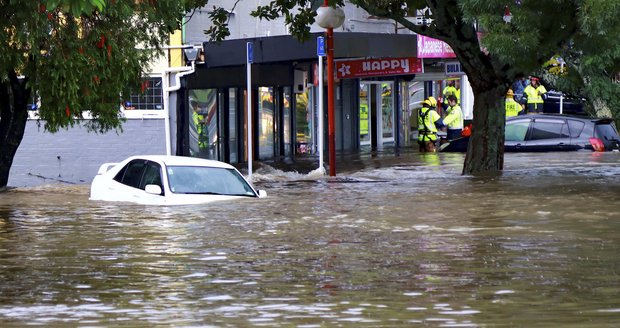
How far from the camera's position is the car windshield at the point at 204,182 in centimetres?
1769

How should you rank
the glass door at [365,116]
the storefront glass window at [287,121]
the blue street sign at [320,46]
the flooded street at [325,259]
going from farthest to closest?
the glass door at [365,116] → the storefront glass window at [287,121] → the blue street sign at [320,46] → the flooded street at [325,259]

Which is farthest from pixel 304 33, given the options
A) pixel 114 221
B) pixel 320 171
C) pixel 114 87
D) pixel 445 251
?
pixel 445 251

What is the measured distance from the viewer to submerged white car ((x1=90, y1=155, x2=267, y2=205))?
17500 mm

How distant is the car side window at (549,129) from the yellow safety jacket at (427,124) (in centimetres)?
428

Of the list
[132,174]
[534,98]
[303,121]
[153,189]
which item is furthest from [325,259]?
[534,98]

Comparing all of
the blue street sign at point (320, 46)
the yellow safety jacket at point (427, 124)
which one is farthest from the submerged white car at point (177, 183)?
the yellow safety jacket at point (427, 124)

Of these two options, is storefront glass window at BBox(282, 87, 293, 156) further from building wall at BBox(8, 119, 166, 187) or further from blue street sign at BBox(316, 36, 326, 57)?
blue street sign at BBox(316, 36, 326, 57)

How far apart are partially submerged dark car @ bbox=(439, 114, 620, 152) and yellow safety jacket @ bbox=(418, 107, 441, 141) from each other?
12.9 ft

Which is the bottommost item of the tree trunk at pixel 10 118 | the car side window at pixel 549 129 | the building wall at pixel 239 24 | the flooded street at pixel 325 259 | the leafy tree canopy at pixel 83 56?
the flooded street at pixel 325 259

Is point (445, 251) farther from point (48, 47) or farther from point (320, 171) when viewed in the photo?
point (320, 171)

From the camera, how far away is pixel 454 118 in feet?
119

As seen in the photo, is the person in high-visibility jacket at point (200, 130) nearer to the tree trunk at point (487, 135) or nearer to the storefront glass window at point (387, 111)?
the tree trunk at point (487, 135)

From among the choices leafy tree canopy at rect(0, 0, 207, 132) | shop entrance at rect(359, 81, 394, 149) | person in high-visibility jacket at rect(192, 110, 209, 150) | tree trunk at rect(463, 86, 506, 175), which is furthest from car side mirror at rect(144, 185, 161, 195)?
shop entrance at rect(359, 81, 394, 149)

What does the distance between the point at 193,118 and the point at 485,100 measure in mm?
8706
